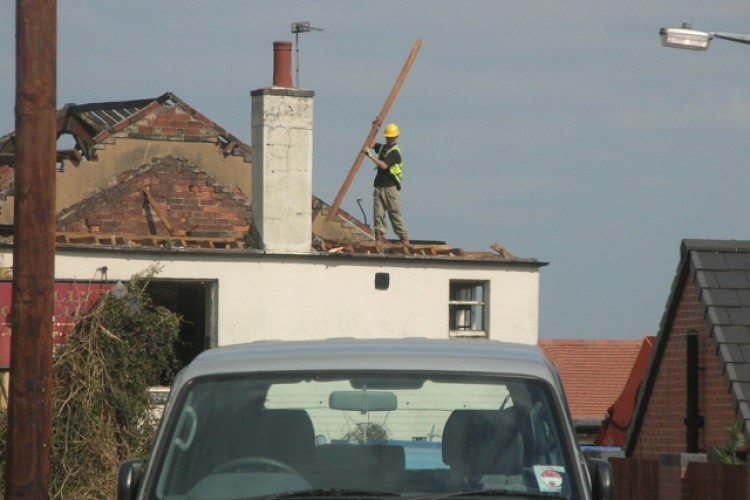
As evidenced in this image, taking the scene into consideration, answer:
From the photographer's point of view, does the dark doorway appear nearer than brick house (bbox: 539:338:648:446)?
Yes

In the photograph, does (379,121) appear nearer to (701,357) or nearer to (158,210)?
(158,210)

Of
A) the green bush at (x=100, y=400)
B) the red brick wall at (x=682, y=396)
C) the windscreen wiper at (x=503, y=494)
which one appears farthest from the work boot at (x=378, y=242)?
the windscreen wiper at (x=503, y=494)

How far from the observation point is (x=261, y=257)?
30.6 metres

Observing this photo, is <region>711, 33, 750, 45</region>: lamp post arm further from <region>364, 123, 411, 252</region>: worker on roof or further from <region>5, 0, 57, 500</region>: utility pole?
<region>364, 123, 411, 252</region>: worker on roof

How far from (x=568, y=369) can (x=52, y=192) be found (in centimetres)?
3697

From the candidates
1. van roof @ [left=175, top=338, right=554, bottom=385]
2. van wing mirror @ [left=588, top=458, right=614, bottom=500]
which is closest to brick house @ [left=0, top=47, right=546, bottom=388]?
van roof @ [left=175, top=338, right=554, bottom=385]

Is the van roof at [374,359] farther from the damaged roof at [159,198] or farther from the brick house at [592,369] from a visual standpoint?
the brick house at [592,369]

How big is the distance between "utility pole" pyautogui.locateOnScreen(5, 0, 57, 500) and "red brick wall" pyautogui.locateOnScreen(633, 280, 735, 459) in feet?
30.1

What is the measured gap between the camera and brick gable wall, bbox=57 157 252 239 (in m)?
34.7

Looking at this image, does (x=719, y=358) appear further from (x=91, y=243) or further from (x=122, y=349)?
(x=91, y=243)

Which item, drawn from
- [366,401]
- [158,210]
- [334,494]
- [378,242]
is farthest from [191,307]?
[334,494]

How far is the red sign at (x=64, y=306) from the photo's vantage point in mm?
21359

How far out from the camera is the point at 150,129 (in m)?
36.4

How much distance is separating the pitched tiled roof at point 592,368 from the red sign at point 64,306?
20.6m
